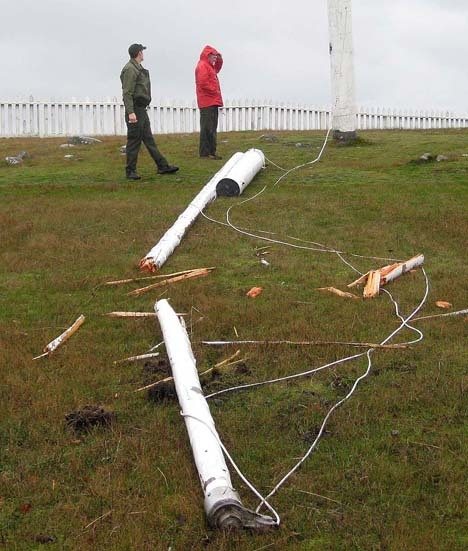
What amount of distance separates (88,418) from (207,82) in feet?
32.3

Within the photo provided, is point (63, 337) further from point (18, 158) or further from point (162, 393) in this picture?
point (18, 158)

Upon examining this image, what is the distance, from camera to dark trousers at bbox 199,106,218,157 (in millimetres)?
13516

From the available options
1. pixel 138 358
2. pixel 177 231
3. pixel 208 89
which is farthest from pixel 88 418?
pixel 208 89

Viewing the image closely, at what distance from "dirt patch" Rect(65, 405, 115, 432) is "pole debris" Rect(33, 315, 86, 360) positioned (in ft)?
3.66

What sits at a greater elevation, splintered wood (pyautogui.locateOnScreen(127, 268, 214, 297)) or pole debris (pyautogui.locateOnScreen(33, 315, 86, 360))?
splintered wood (pyautogui.locateOnScreen(127, 268, 214, 297))

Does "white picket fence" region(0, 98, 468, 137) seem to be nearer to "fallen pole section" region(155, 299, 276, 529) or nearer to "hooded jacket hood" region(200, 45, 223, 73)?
"hooded jacket hood" region(200, 45, 223, 73)

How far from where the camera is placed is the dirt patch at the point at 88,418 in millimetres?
4484

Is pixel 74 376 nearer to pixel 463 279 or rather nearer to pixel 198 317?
pixel 198 317

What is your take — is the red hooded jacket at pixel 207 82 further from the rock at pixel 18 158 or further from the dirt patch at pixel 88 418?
the dirt patch at pixel 88 418

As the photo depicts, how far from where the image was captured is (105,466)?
410 centimetres

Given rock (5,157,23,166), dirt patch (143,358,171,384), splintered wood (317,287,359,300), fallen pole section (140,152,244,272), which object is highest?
rock (5,157,23,166)

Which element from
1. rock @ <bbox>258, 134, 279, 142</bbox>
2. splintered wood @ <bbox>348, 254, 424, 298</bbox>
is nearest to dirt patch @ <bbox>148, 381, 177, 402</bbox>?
splintered wood @ <bbox>348, 254, 424, 298</bbox>

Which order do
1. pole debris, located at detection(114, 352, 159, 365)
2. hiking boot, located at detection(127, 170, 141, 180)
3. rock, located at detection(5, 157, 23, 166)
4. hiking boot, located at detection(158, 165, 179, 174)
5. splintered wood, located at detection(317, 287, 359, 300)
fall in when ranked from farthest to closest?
1. rock, located at detection(5, 157, 23, 166)
2. hiking boot, located at detection(158, 165, 179, 174)
3. hiking boot, located at detection(127, 170, 141, 180)
4. splintered wood, located at detection(317, 287, 359, 300)
5. pole debris, located at detection(114, 352, 159, 365)

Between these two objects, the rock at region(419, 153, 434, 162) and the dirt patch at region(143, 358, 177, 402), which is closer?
the dirt patch at region(143, 358, 177, 402)
